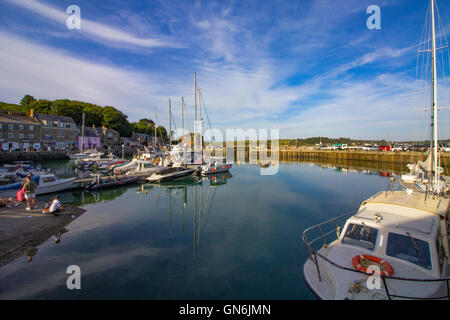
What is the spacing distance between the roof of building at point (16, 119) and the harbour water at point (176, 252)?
48.6 metres

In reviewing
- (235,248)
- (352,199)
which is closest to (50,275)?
(235,248)

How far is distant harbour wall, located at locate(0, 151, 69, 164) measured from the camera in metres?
46.0

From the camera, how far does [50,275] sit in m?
8.01

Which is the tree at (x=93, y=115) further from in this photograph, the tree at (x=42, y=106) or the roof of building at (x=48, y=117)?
the roof of building at (x=48, y=117)

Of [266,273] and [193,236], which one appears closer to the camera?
[266,273]

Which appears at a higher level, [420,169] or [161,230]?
[420,169]

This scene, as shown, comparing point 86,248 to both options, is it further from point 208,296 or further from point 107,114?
point 107,114

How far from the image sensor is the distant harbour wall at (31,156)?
45966 millimetres

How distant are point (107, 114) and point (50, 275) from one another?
95.2m

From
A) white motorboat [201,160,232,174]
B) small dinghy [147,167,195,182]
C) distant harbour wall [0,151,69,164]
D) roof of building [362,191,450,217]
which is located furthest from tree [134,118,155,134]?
roof of building [362,191,450,217]

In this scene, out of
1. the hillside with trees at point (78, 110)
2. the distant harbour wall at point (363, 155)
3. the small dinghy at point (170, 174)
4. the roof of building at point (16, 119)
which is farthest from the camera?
the hillside with trees at point (78, 110)

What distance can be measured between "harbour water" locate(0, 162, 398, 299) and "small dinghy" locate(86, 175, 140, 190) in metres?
3.17

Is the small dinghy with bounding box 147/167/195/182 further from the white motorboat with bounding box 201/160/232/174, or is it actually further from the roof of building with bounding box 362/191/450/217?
the roof of building with bounding box 362/191/450/217

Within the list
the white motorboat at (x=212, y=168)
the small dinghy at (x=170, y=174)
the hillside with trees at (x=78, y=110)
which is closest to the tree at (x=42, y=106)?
the hillside with trees at (x=78, y=110)
